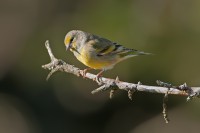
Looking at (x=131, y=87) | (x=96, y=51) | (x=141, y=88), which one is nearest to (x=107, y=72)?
(x=96, y=51)

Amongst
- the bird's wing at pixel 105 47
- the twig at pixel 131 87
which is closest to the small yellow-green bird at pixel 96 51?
A: the bird's wing at pixel 105 47

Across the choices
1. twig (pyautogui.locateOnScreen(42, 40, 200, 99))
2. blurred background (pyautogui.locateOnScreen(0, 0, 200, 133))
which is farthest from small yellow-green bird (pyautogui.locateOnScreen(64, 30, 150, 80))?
blurred background (pyautogui.locateOnScreen(0, 0, 200, 133))

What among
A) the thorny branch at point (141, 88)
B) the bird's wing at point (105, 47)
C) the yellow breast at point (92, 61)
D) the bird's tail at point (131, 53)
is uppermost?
the bird's wing at point (105, 47)

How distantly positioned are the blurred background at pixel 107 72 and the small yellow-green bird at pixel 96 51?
3.32 m

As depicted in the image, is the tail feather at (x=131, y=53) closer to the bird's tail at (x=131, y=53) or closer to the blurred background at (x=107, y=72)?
the bird's tail at (x=131, y=53)

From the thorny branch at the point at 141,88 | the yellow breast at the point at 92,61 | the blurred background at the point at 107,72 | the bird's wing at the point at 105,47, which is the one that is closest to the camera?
the thorny branch at the point at 141,88

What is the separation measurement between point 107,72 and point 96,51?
366cm

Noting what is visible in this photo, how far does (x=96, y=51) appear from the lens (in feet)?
21.1

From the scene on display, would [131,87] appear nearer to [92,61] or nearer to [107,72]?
[92,61]

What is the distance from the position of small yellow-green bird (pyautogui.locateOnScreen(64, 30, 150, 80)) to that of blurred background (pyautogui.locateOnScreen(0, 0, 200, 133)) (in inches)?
131

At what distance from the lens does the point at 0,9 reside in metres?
12.7

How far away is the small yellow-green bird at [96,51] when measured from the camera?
6293 millimetres

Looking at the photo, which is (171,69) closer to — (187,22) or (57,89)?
(187,22)

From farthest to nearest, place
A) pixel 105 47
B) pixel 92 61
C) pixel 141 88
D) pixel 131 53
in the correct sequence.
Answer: pixel 105 47
pixel 131 53
pixel 92 61
pixel 141 88
